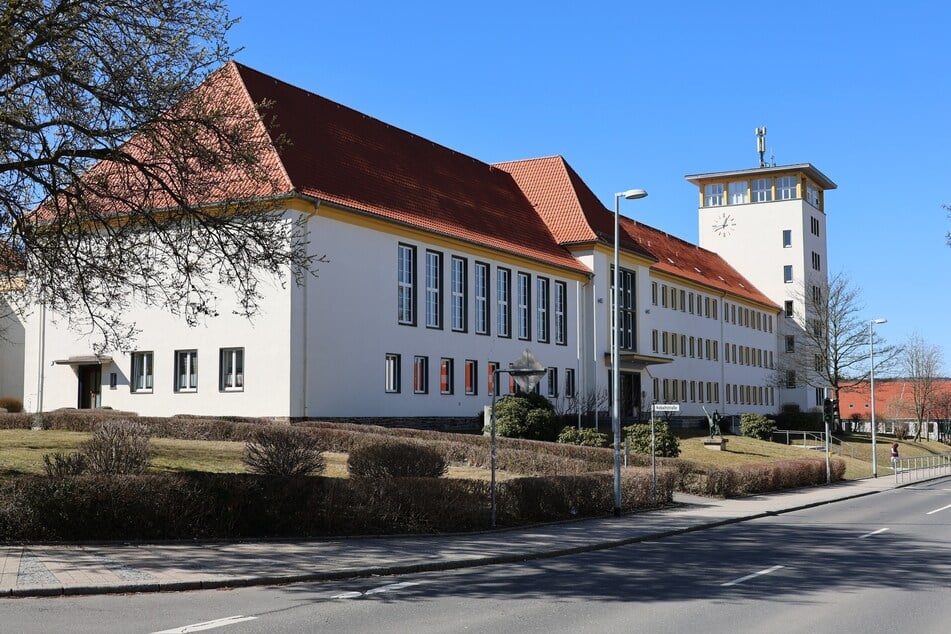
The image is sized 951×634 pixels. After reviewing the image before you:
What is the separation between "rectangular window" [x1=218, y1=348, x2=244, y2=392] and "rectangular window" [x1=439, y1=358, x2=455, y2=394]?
9.47m

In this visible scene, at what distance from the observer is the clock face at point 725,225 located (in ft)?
303

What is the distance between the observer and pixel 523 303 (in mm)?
50625

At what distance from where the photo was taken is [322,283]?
37219 mm

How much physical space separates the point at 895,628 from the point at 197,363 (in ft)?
103

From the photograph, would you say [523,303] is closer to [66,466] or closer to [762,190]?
[66,466]

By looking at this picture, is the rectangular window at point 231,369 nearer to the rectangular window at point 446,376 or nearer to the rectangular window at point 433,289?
the rectangular window at point 433,289

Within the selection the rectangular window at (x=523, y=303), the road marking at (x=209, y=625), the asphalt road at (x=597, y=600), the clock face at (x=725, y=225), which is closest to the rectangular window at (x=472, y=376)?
the rectangular window at (x=523, y=303)

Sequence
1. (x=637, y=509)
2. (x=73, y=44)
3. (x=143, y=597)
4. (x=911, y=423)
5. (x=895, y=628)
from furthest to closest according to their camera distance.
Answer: (x=911, y=423), (x=637, y=509), (x=73, y=44), (x=143, y=597), (x=895, y=628)

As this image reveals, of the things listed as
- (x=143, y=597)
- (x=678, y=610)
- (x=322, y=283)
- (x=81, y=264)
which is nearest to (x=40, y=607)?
(x=143, y=597)

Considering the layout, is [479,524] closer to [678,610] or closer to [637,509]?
[637,509]

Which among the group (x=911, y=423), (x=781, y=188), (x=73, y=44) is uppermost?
(x=781, y=188)

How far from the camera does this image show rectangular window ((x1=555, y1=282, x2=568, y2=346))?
53.8m

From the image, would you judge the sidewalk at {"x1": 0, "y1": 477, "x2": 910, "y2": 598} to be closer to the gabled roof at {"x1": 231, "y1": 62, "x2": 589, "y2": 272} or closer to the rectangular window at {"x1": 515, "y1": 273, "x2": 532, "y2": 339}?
the gabled roof at {"x1": 231, "y1": 62, "x2": 589, "y2": 272}

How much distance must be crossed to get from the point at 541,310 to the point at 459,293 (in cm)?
782
